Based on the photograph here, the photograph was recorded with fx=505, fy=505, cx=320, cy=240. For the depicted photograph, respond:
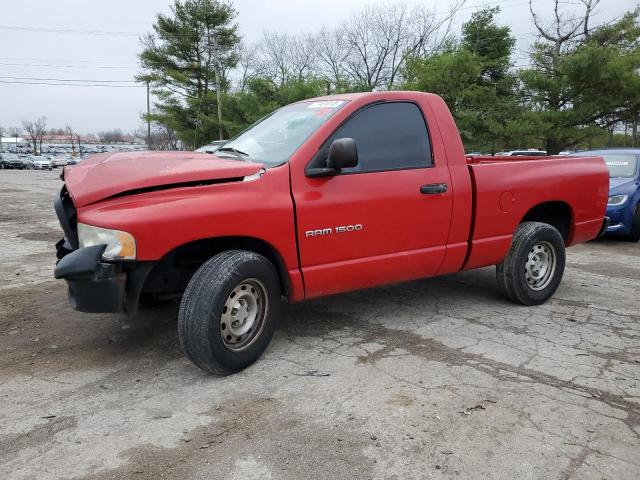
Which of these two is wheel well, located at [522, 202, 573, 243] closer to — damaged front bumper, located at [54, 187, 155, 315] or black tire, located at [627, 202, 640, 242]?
damaged front bumper, located at [54, 187, 155, 315]

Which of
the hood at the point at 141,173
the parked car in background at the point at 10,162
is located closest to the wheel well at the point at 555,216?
the hood at the point at 141,173

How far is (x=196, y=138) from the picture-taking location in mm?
37344

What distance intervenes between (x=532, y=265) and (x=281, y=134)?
2.75 metres

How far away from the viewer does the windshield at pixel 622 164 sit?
9.01 metres

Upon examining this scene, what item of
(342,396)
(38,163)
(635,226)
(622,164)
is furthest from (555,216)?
(38,163)

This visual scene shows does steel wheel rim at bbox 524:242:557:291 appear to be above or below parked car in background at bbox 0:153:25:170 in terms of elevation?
below

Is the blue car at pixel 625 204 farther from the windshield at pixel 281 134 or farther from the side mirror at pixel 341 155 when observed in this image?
the side mirror at pixel 341 155

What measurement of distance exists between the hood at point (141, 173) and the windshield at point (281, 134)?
1.04ft

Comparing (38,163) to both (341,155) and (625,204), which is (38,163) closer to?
(625,204)

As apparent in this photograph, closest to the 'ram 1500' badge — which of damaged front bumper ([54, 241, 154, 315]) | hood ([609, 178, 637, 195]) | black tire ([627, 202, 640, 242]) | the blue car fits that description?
damaged front bumper ([54, 241, 154, 315])

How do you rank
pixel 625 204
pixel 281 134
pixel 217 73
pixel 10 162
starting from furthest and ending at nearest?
pixel 10 162, pixel 217 73, pixel 625 204, pixel 281 134

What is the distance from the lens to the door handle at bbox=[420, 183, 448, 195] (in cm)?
403

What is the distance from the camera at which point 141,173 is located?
10.5 feet

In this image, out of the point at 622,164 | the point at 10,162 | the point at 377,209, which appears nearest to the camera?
the point at 377,209
